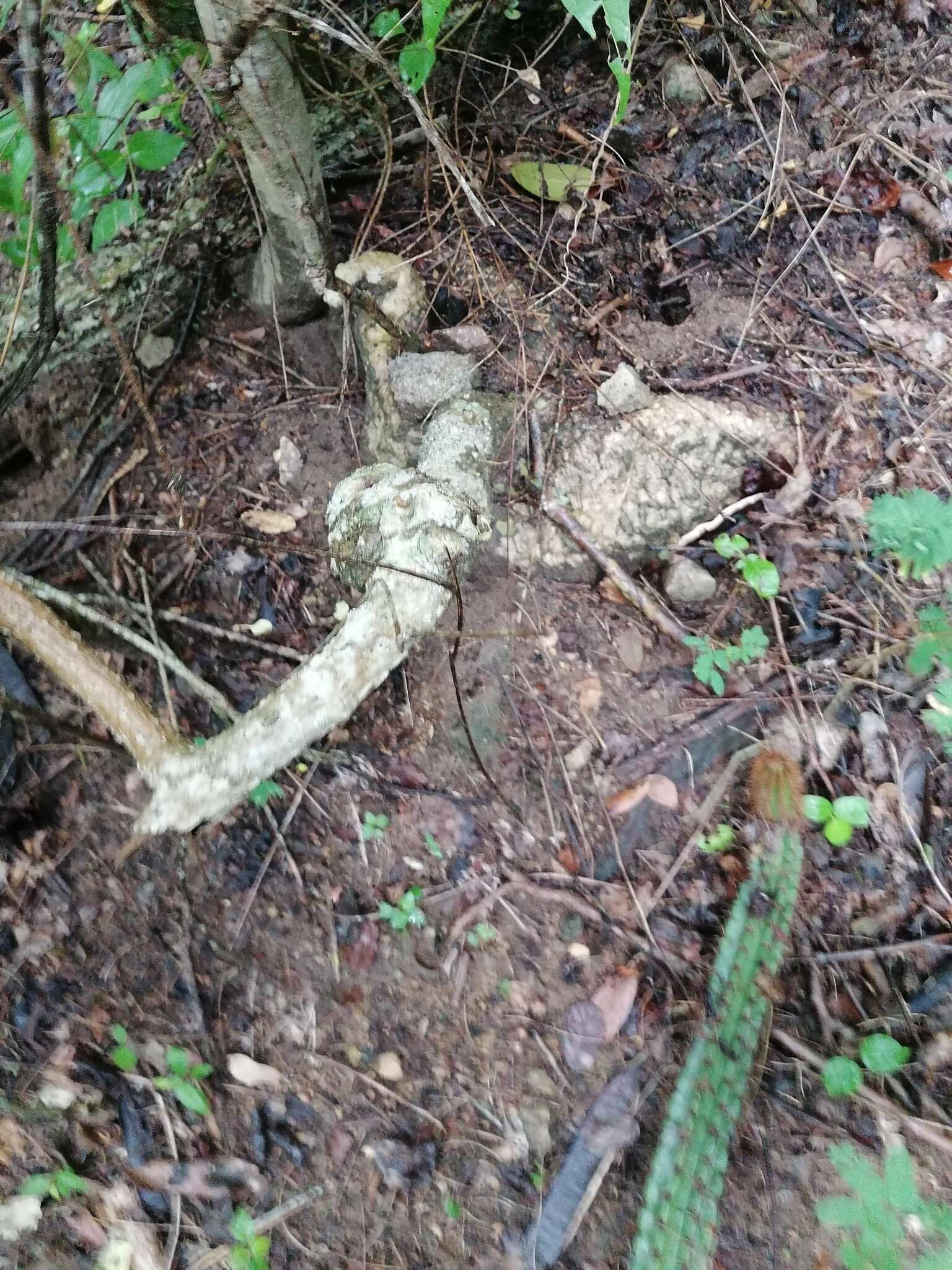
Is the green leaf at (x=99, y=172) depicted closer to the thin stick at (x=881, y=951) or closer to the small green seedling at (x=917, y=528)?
the small green seedling at (x=917, y=528)

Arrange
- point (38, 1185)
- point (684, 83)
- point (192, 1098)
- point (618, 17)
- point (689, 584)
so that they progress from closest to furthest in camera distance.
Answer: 1. point (618, 17)
2. point (38, 1185)
3. point (192, 1098)
4. point (689, 584)
5. point (684, 83)

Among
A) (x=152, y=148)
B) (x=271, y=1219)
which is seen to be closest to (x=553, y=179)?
(x=152, y=148)

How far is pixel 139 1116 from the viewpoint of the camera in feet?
5.28

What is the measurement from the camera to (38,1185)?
4.95 ft

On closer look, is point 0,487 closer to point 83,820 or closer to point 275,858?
point 83,820

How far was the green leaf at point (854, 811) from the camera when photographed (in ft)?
5.66

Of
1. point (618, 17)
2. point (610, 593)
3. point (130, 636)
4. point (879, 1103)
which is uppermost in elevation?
point (618, 17)

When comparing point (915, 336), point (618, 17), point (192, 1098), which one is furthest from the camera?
point (915, 336)

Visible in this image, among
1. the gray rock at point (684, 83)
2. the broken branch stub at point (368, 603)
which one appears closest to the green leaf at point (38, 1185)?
the broken branch stub at point (368, 603)

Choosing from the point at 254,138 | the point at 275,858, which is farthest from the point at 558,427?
the point at 275,858

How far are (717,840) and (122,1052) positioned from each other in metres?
1.41

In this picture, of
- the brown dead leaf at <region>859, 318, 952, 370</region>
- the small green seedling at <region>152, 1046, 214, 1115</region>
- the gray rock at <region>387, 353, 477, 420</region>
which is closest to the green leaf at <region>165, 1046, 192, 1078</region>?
the small green seedling at <region>152, 1046, 214, 1115</region>

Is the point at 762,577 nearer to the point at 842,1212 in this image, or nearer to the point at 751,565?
the point at 751,565

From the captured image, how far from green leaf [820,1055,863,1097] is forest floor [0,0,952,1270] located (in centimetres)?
3
